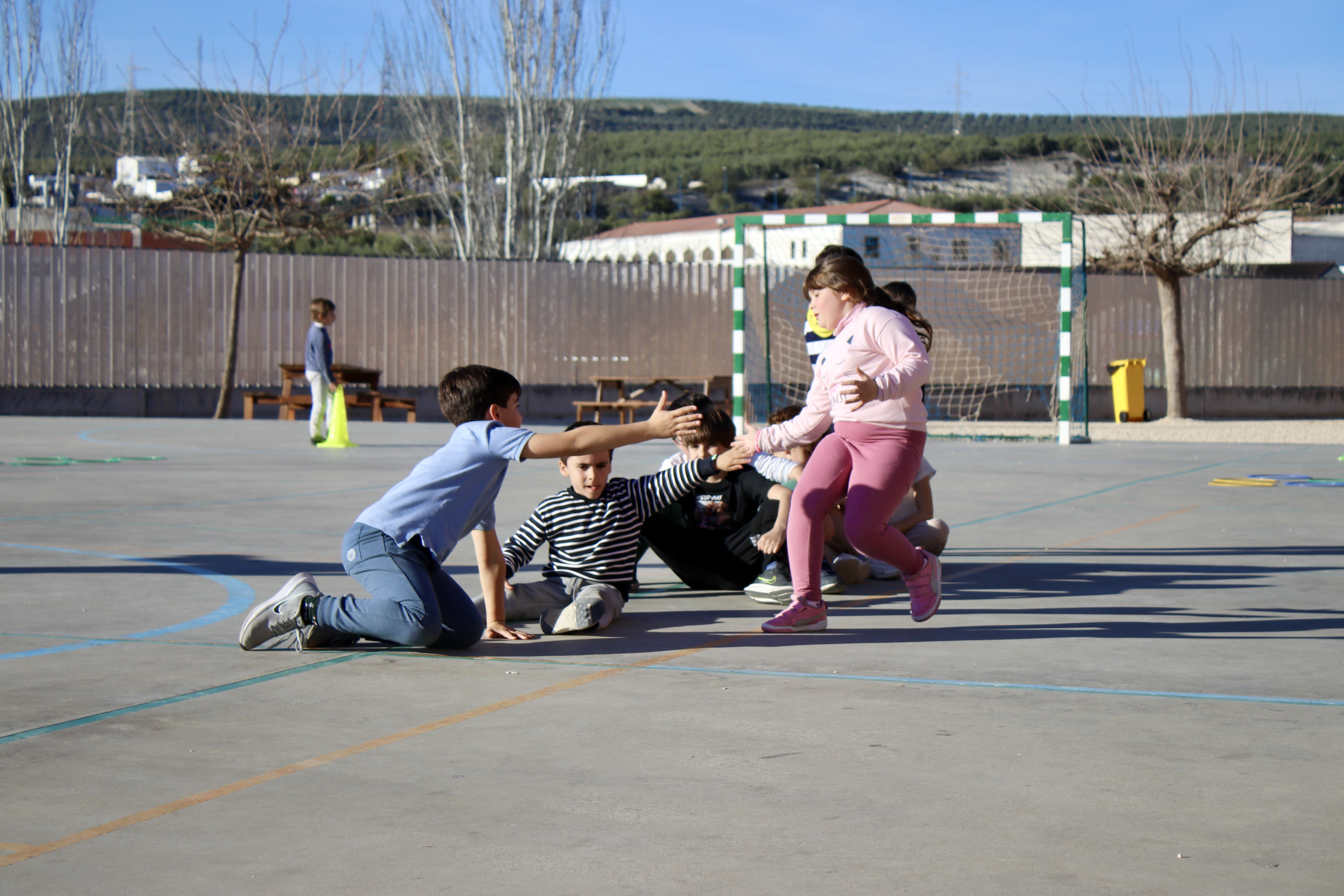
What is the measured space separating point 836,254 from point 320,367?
36.0ft

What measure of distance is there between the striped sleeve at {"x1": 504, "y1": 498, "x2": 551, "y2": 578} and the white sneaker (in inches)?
58.3

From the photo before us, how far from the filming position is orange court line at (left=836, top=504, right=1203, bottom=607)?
6191mm

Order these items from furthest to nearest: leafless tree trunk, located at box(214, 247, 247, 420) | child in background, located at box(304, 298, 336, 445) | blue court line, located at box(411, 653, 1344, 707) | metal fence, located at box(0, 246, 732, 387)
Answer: metal fence, located at box(0, 246, 732, 387) < leafless tree trunk, located at box(214, 247, 247, 420) < child in background, located at box(304, 298, 336, 445) < blue court line, located at box(411, 653, 1344, 707)

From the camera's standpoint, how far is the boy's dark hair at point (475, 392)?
195 inches

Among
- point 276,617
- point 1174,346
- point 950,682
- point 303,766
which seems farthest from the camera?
point 1174,346

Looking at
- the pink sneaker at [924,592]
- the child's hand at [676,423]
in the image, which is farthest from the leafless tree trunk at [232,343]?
the child's hand at [676,423]

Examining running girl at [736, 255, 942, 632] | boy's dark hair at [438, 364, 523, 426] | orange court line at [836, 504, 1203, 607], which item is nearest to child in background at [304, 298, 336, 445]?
orange court line at [836, 504, 1203, 607]

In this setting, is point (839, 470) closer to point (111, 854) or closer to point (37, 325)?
point (111, 854)

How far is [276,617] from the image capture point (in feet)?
15.5

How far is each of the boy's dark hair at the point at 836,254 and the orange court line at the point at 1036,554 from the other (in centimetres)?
147

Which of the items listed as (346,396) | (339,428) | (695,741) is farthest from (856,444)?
(346,396)

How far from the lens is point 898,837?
9.31 ft

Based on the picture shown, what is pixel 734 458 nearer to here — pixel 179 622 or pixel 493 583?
pixel 493 583

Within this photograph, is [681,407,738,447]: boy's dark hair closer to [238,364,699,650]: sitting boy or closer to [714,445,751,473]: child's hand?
[714,445,751,473]: child's hand
